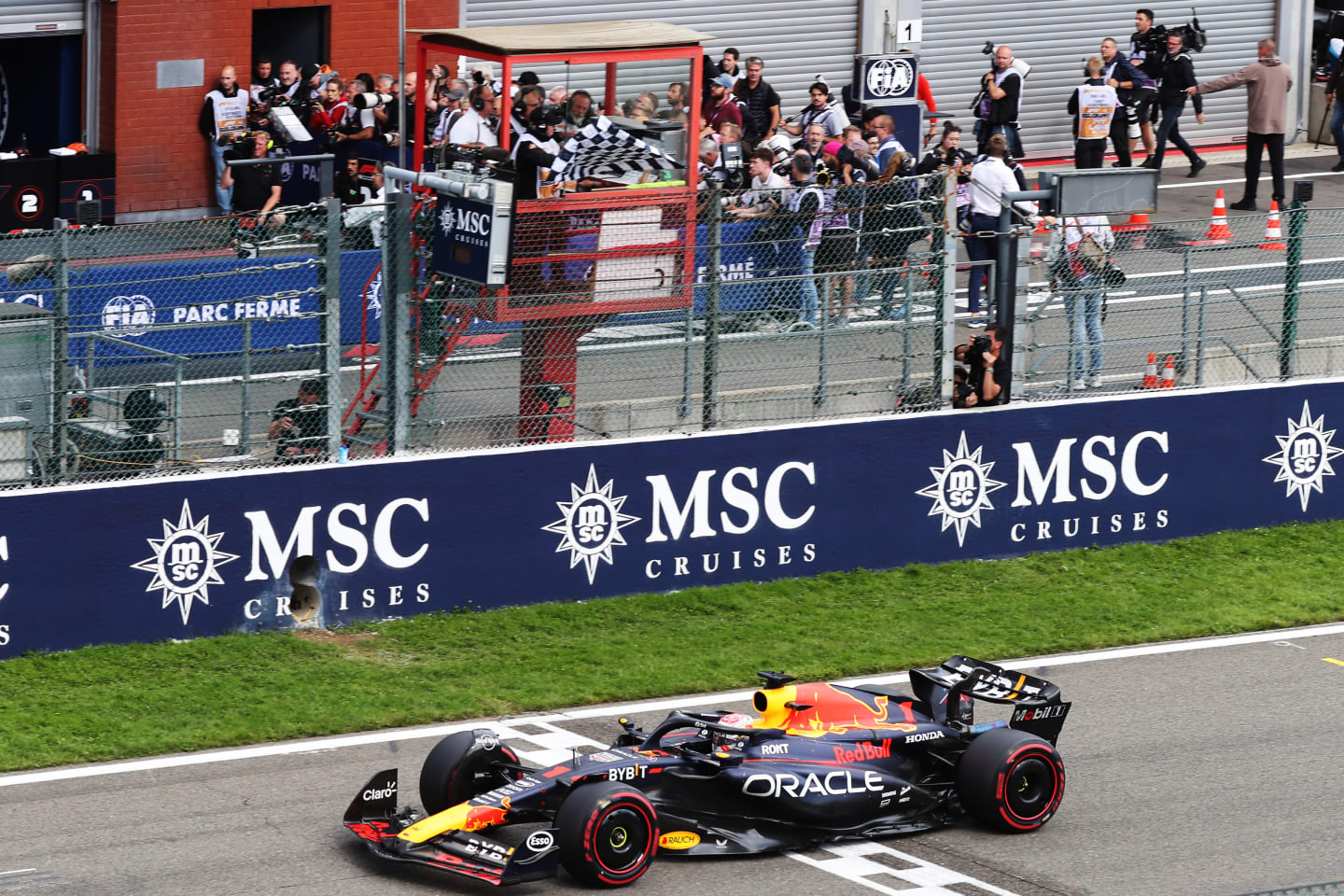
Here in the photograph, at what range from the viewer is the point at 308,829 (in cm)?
1039

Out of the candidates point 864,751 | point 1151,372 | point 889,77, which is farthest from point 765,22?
point 864,751

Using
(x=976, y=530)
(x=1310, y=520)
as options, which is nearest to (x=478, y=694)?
(x=976, y=530)

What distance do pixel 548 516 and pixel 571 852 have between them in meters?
4.63

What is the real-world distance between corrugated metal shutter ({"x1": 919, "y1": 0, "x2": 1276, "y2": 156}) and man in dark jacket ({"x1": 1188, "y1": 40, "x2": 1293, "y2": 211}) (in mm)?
4769

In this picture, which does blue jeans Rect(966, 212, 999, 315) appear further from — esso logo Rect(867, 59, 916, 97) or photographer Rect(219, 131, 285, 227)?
photographer Rect(219, 131, 285, 227)

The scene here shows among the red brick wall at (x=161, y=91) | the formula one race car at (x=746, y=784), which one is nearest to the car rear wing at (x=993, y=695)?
the formula one race car at (x=746, y=784)

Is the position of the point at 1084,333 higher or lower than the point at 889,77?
lower

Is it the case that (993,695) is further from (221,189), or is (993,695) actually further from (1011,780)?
(221,189)

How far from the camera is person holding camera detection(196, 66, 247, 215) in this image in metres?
25.3

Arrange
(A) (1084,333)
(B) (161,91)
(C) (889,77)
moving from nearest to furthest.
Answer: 1. (A) (1084,333)
2. (C) (889,77)
3. (B) (161,91)

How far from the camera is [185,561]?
12.8m

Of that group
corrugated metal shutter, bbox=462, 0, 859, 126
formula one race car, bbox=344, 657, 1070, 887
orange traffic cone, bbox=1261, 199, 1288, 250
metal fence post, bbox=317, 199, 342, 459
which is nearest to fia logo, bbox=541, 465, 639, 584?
metal fence post, bbox=317, 199, 342, 459

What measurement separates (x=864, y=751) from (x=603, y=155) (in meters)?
5.69

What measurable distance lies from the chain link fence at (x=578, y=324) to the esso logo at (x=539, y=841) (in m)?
4.46
